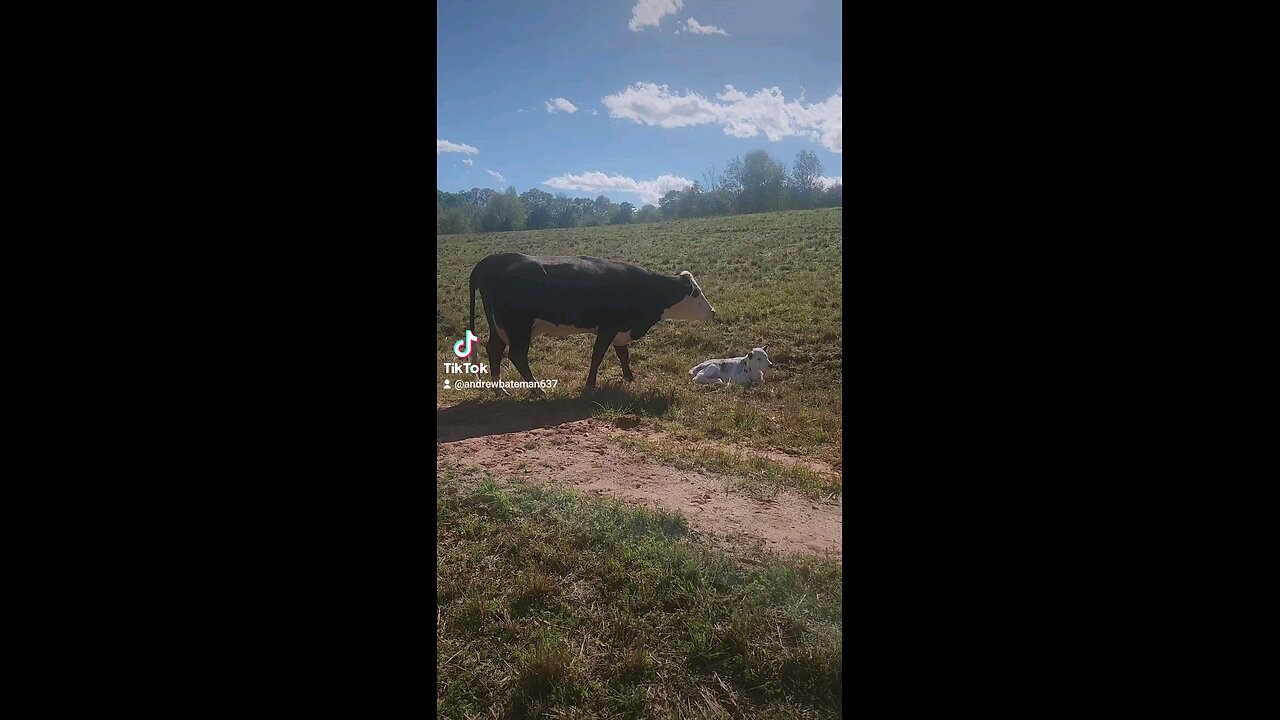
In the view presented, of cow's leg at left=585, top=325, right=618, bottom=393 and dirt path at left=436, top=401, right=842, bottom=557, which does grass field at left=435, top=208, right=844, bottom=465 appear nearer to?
cow's leg at left=585, top=325, right=618, bottom=393

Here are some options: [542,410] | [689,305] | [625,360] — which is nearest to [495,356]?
[542,410]

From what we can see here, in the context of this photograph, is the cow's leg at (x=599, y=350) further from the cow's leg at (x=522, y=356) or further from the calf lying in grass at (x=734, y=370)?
the calf lying in grass at (x=734, y=370)

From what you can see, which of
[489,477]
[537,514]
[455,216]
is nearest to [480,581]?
[537,514]

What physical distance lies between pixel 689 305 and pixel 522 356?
116 centimetres

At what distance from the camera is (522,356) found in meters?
3.47

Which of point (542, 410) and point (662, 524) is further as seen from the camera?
point (542, 410)

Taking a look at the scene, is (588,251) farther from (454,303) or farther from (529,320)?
(454,303)

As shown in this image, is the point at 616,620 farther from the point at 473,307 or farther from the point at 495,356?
the point at 473,307

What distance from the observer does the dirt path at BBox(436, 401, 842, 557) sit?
2.80 m

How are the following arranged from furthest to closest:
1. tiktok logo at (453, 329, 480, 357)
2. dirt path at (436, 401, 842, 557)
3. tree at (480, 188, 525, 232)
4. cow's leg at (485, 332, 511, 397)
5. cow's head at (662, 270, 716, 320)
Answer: cow's head at (662, 270, 716, 320) → cow's leg at (485, 332, 511, 397) → tiktok logo at (453, 329, 480, 357) → tree at (480, 188, 525, 232) → dirt path at (436, 401, 842, 557)

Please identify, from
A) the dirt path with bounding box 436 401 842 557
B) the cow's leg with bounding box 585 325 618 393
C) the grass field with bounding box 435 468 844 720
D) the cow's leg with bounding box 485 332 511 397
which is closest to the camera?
the grass field with bounding box 435 468 844 720

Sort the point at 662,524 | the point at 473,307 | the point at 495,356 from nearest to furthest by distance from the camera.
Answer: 1. the point at 662,524
2. the point at 473,307
3. the point at 495,356

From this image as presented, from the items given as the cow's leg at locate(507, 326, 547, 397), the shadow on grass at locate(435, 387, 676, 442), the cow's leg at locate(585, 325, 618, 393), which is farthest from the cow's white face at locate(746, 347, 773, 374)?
the cow's leg at locate(507, 326, 547, 397)

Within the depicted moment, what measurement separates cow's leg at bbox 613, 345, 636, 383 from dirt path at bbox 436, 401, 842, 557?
338 millimetres
